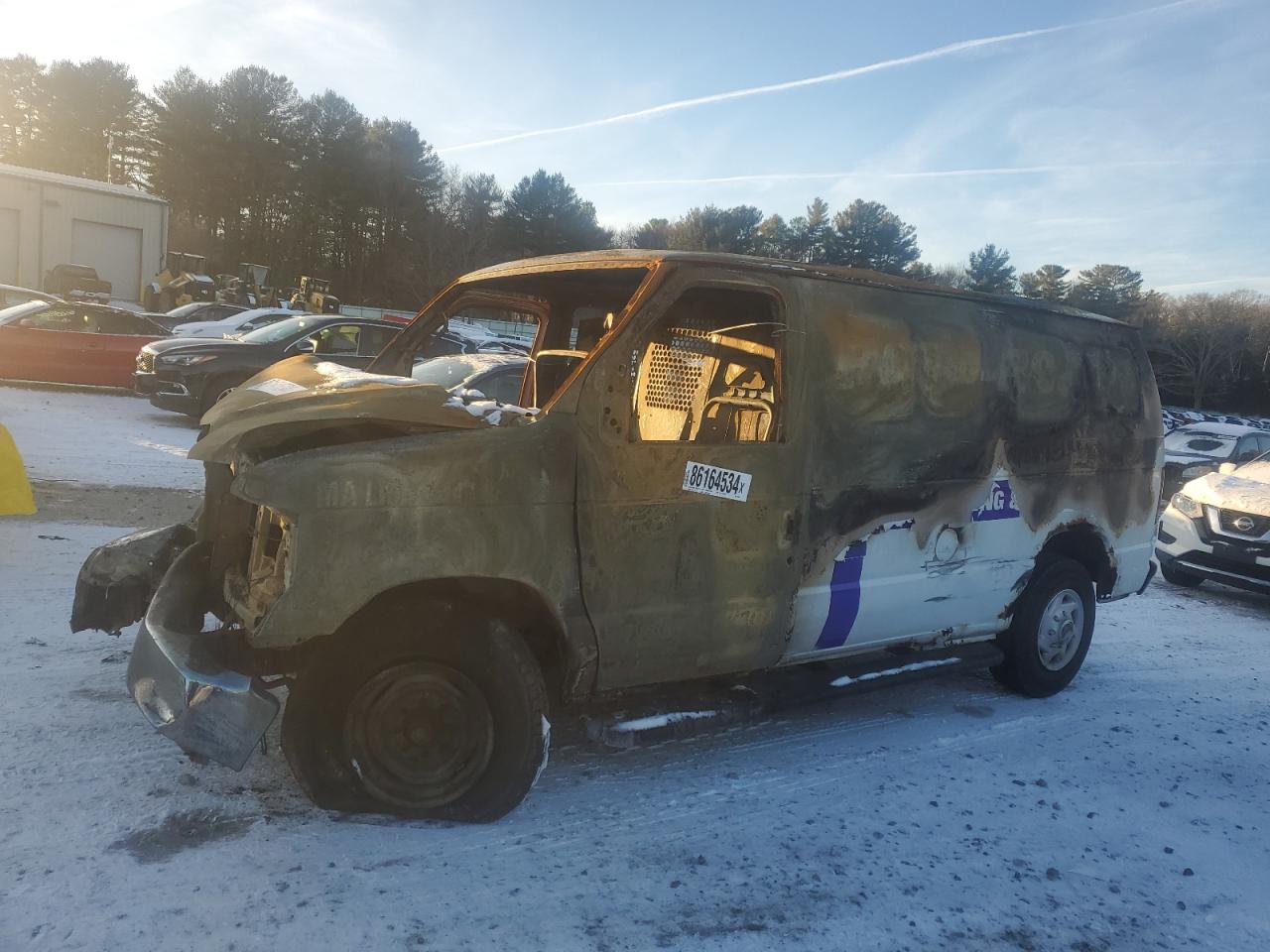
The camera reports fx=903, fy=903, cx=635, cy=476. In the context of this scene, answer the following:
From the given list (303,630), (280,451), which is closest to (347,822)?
(303,630)

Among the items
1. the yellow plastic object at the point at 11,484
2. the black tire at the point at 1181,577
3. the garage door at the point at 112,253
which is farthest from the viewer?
the garage door at the point at 112,253

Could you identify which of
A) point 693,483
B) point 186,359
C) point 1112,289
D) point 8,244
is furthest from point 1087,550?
point 1112,289

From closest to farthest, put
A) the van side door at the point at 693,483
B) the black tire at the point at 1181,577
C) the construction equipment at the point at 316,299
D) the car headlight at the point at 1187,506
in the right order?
the van side door at the point at 693,483
the car headlight at the point at 1187,506
the black tire at the point at 1181,577
the construction equipment at the point at 316,299

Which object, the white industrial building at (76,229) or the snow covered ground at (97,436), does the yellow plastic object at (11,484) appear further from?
the white industrial building at (76,229)

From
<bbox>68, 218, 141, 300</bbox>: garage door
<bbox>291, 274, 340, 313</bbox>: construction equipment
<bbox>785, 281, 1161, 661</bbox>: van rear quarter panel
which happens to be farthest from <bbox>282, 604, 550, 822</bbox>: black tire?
<bbox>68, 218, 141, 300</bbox>: garage door

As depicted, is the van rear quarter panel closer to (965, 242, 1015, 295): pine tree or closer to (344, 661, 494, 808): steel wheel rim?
(344, 661, 494, 808): steel wheel rim

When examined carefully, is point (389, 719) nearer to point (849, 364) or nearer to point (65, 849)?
point (65, 849)

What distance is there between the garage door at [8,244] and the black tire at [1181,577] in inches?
1519

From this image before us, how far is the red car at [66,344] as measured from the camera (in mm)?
13781

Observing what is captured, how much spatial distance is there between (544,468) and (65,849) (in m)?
2.04

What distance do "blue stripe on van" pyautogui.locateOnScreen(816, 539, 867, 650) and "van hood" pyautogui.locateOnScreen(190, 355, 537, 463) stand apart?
5.46ft

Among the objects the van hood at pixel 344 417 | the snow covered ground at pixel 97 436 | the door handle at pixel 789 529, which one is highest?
the van hood at pixel 344 417

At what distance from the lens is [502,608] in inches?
137

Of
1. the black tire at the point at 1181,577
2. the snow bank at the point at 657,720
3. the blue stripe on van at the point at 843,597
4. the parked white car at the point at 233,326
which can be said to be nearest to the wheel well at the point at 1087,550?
the blue stripe on van at the point at 843,597
